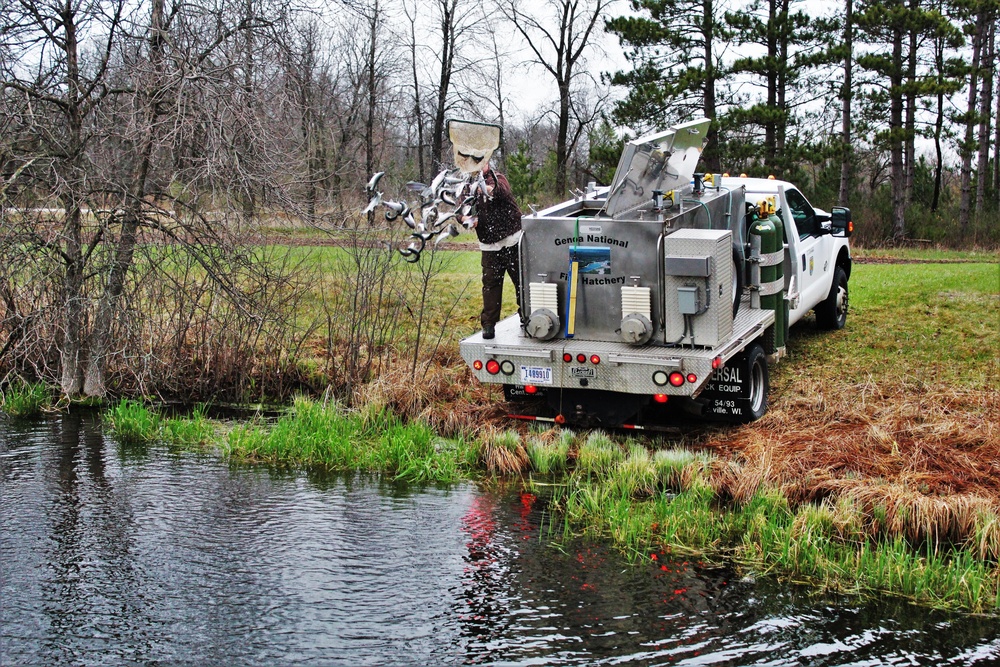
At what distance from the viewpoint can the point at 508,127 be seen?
50781 millimetres

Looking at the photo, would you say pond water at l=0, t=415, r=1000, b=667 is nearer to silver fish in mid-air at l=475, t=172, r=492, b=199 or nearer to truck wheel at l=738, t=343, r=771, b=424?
truck wheel at l=738, t=343, r=771, b=424

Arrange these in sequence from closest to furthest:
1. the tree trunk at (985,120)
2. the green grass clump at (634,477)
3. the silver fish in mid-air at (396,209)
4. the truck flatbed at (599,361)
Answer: the silver fish in mid-air at (396,209), the green grass clump at (634,477), the truck flatbed at (599,361), the tree trunk at (985,120)

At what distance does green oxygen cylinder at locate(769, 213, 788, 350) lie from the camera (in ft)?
36.3

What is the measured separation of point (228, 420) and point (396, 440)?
2.53m

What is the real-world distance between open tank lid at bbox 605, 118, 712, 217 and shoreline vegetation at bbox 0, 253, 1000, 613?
7.49ft

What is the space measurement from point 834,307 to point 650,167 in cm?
474

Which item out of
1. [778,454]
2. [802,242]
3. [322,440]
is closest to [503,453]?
[322,440]

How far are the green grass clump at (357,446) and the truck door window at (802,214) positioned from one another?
5118 mm

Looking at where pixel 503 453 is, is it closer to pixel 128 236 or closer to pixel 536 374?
pixel 536 374

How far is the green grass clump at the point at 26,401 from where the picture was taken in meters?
12.1

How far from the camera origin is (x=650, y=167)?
10.2 m

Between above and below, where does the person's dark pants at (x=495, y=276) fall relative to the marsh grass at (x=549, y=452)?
above

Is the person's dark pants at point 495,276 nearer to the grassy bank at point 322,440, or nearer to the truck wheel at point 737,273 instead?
the grassy bank at point 322,440

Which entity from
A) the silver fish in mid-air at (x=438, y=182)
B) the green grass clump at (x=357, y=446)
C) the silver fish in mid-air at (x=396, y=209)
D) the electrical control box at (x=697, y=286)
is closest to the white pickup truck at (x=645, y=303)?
the electrical control box at (x=697, y=286)
